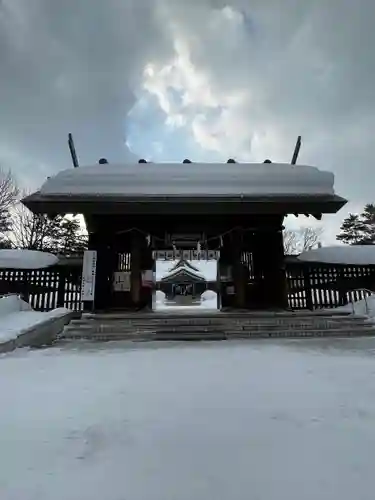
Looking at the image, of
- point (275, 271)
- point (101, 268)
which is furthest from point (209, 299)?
point (101, 268)

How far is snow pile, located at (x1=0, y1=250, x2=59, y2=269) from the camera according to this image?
888 cm

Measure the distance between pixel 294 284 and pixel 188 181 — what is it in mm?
4221

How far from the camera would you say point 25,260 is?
894 centimetres

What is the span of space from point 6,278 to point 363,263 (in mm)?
9441

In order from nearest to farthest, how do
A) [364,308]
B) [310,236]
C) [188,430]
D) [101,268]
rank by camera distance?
[188,430] → [364,308] → [101,268] → [310,236]

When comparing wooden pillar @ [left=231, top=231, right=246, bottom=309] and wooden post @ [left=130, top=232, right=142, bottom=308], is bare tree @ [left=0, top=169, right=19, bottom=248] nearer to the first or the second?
wooden post @ [left=130, top=232, right=142, bottom=308]

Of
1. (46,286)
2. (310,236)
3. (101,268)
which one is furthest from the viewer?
(310,236)

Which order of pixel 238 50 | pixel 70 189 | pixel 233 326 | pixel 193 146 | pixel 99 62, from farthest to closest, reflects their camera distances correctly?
1. pixel 193 146
2. pixel 99 62
3. pixel 238 50
4. pixel 70 189
5. pixel 233 326

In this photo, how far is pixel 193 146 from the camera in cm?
1431

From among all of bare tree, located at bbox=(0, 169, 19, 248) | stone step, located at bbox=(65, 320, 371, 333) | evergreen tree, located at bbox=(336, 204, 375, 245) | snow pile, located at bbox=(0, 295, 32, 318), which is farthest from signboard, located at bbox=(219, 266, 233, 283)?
evergreen tree, located at bbox=(336, 204, 375, 245)

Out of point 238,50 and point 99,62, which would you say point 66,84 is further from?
point 238,50

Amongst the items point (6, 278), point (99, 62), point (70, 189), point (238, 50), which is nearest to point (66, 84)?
point (99, 62)

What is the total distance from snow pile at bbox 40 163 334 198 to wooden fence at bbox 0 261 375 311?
7.78 ft

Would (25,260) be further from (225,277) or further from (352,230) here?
(352,230)
